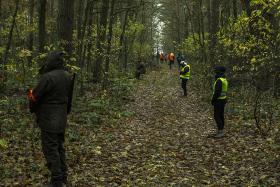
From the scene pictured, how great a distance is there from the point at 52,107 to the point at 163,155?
3.95 meters

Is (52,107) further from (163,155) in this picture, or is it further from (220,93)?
(220,93)

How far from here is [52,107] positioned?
5598 mm

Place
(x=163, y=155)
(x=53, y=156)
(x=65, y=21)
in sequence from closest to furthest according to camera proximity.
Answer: (x=53, y=156), (x=163, y=155), (x=65, y=21)

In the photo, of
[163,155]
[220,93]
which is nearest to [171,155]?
[163,155]

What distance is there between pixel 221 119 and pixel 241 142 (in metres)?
1.17

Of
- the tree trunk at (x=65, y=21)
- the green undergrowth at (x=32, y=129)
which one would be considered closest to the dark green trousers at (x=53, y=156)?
the green undergrowth at (x=32, y=129)

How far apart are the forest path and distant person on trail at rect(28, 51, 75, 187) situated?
1046mm

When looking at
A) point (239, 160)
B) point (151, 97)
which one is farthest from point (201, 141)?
point (151, 97)

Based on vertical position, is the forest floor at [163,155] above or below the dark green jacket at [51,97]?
below

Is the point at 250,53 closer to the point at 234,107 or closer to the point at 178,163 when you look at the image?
the point at 234,107

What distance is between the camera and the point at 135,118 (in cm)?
1347

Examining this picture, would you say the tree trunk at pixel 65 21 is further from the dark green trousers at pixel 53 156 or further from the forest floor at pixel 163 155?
the dark green trousers at pixel 53 156

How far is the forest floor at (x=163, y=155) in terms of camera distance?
6773 millimetres

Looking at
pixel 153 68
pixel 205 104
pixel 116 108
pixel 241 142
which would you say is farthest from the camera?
pixel 153 68
